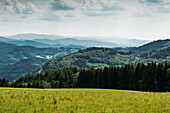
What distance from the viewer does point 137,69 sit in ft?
368

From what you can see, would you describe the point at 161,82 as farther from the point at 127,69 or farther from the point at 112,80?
the point at 112,80

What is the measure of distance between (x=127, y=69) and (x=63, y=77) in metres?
78.2

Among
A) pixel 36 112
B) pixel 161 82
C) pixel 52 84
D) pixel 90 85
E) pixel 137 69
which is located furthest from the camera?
pixel 52 84

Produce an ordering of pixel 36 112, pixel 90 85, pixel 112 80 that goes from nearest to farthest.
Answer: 1. pixel 36 112
2. pixel 112 80
3. pixel 90 85

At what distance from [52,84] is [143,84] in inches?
3841

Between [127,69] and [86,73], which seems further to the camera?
[86,73]

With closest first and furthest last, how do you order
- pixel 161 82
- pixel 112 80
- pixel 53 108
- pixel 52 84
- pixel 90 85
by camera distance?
pixel 53 108
pixel 161 82
pixel 112 80
pixel 90 85
pixel 52 84

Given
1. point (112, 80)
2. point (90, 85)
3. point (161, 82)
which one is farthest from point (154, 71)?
point (90, 85)

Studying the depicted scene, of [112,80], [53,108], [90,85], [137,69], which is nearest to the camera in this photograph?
[53,108]

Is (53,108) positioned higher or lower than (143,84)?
higher

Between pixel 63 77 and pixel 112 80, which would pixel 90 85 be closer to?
pixel 112 80

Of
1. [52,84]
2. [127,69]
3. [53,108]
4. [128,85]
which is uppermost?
[53,108]


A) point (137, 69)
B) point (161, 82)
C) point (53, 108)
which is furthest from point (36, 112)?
point (137, 69)

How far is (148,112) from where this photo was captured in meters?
17.8
